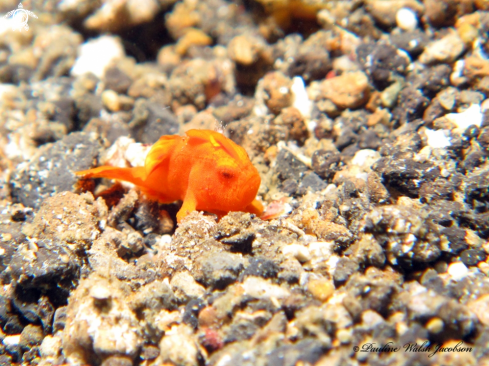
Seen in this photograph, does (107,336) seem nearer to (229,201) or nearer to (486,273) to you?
(229,201)

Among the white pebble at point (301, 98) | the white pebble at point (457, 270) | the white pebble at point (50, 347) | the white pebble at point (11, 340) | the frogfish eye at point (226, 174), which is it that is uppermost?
the white pebble at point (301, 98)

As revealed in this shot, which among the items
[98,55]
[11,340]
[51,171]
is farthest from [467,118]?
[98,55]

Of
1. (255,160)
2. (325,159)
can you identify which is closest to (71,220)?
(255,160)

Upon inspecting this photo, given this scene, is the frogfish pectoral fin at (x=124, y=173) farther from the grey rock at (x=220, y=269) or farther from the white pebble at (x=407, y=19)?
the white pebble at (x=407, y=19)

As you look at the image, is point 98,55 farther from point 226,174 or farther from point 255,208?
point 255,208

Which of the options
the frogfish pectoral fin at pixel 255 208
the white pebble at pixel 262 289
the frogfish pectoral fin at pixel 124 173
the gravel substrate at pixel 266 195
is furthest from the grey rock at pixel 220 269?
the frogfish pectoral fin at pixel 124 173

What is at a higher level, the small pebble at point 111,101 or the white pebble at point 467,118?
the white pebble at point 467,118
